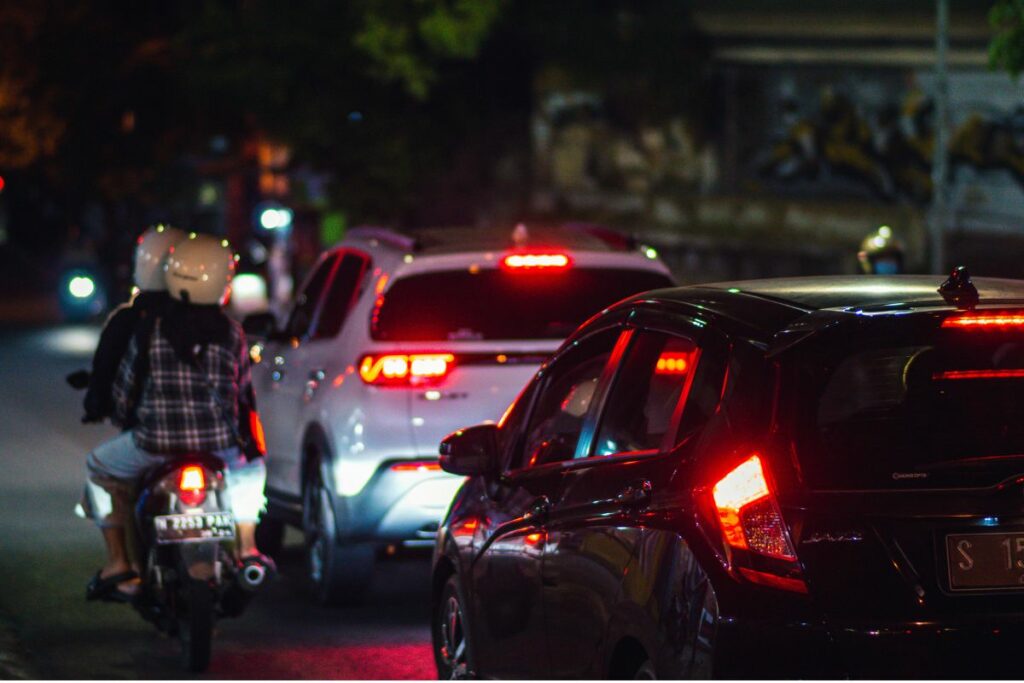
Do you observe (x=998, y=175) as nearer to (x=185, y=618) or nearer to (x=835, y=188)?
(x=835, y=188)

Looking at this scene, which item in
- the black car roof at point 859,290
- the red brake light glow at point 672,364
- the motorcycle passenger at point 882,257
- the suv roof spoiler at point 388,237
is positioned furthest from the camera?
the motorcycle passenger at point 882,257

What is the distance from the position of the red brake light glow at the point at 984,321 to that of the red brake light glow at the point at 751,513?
2.13 ft

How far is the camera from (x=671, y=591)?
4.85 metres

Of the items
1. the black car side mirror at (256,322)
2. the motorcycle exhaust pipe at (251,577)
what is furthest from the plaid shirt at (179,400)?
the black car side mirror at (256,322)

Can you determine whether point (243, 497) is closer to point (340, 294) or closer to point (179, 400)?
point (179, 400)

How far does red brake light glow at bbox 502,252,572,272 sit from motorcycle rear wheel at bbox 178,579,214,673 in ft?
7.67

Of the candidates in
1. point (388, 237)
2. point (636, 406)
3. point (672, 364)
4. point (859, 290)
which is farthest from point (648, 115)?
point (859, 290)

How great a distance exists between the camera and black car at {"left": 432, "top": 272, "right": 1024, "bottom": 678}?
15.3ft

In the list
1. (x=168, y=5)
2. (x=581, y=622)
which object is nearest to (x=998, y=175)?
(x=168, y=5)

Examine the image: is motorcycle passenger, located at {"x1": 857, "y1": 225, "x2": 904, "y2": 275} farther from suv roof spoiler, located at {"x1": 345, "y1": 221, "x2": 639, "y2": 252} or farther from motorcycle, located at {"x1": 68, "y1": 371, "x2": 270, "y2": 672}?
motorcycle, located at {"x1": 68, "y1": 371, "x2": 270, "y2": 672}

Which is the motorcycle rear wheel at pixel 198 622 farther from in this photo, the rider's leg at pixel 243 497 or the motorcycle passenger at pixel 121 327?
the motorcycle passenger at pixel 121 327

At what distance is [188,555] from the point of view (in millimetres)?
8391

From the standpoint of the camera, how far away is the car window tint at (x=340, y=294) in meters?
10.4

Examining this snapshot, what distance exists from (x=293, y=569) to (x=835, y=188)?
26.1m
